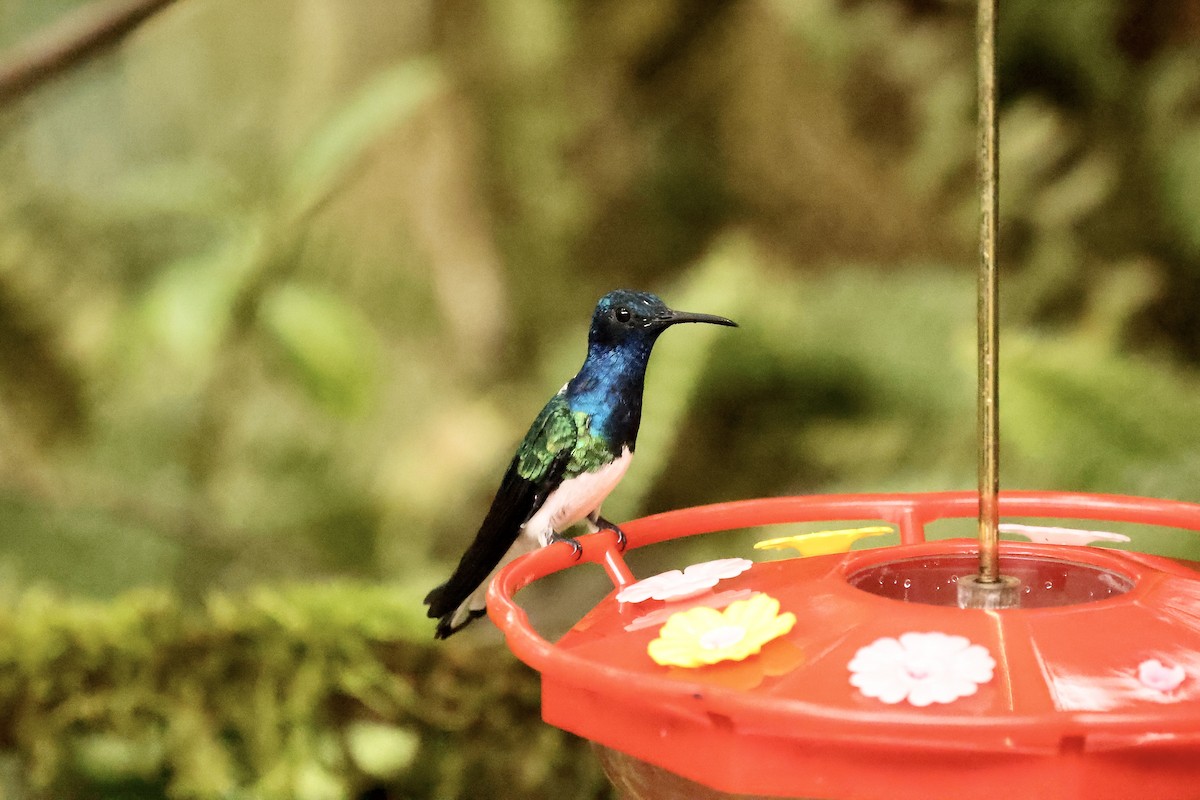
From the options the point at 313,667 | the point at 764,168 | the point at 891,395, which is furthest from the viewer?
the point at 764,168

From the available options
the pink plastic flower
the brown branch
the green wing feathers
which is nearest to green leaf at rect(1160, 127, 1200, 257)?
the green wing feathers

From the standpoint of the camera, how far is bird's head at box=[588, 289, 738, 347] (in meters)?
1.20

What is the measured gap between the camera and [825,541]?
102 cm

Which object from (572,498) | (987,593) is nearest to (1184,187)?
(572,498)

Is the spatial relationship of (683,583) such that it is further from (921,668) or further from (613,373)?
(613,373)

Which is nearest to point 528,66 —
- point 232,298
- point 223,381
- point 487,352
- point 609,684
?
point 487,352

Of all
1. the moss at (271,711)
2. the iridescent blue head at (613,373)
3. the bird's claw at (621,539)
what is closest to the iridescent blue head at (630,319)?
the iridescent blue head at (613,373)

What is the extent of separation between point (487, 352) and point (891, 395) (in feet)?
3.47

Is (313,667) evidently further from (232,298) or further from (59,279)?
(59,279)

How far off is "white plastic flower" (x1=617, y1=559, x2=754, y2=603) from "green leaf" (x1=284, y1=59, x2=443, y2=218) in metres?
1.93

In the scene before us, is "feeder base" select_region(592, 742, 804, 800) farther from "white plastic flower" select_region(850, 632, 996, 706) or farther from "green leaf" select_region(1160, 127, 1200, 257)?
"green leaf" select_region(1160, 127, 1200, 257)

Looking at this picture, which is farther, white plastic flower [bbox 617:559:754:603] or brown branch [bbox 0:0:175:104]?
brown branch [bbox 0:0:175:104]

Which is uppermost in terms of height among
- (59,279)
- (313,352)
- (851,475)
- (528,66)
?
(528,66)

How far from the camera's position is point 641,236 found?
2984 mm
